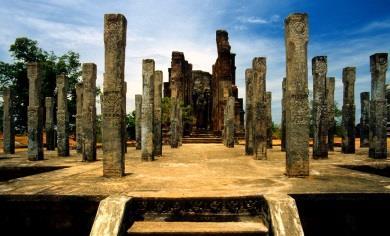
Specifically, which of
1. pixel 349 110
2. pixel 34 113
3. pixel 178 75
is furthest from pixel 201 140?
pixel 34 113

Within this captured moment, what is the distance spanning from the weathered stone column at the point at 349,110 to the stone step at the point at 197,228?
10.2 metres

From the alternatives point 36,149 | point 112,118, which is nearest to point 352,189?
point 112,118

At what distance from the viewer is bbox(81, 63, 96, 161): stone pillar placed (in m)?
10.1

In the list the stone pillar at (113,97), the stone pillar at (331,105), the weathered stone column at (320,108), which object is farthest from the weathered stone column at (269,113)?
the stone pillar at (113,97)

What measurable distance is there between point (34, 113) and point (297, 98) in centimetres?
790

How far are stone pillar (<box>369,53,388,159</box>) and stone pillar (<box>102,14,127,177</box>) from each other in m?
7.79

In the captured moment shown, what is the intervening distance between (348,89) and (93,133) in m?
9.60

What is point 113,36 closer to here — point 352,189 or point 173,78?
point 352,189

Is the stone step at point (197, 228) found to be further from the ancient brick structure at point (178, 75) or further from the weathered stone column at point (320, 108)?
the ancient brick structure at point (178, 75)

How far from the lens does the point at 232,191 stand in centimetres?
481

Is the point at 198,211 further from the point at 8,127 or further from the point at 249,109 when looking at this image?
the point at 8,127

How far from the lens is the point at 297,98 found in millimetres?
6512

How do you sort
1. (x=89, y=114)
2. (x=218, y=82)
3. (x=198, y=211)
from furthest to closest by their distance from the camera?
1. (x=218, y=82)
2. (x=89, y=114)
3. (x=198, y=211)

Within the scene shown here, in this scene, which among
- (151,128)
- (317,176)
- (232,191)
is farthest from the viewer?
(151,128)
